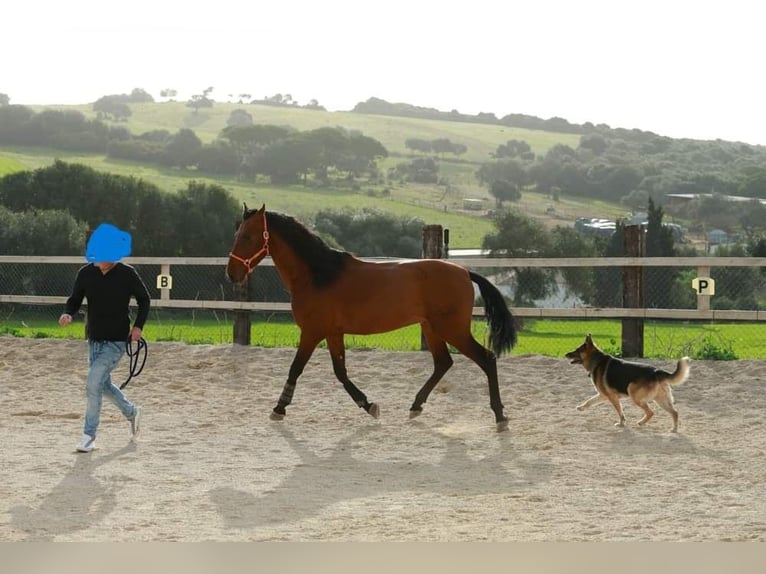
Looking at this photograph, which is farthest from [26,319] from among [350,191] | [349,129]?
[349,129]

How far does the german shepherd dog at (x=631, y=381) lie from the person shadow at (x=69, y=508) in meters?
4.38

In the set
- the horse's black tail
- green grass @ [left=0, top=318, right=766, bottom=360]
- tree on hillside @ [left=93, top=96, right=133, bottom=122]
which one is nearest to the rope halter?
the horse's black tail

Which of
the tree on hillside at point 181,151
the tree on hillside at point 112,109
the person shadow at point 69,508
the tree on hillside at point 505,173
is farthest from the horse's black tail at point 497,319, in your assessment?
the tree on hillside at point 112,109

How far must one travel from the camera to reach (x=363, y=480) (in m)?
7.49

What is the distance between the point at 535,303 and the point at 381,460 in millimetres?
17527

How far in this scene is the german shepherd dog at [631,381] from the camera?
9453 millimetres

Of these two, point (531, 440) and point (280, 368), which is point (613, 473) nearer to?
point (531, 440)

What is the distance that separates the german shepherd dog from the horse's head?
9.91ft

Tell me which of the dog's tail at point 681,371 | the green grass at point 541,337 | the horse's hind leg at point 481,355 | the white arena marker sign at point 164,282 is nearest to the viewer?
the dog's tail at point 681,371

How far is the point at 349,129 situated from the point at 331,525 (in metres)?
177

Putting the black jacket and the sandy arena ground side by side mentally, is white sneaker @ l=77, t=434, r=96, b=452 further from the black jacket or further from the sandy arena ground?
the black jacket

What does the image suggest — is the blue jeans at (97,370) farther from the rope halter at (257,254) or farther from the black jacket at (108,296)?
the rope halter at (257,254)

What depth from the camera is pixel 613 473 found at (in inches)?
300

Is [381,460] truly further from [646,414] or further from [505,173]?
[505,173]
